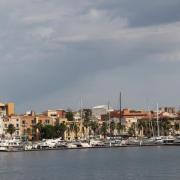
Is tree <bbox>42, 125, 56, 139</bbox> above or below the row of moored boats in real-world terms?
above

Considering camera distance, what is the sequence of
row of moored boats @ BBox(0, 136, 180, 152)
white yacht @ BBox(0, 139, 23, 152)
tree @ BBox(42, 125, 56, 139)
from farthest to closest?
tree @ BBox(42, 125, 56, 139) < row of moored boats @ BBox(0, 136, 180, 152) < white yacht @ BBox(0, 139, 23, 152)

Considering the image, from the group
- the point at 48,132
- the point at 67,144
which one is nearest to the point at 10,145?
the point at 67,144

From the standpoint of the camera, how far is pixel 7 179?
8894 centimetres

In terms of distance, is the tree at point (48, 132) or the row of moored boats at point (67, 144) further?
the tree at point (48, 132)

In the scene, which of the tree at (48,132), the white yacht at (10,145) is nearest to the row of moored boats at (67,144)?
the white yacht at (10,145)

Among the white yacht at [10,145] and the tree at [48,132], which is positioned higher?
the tree at [48,132]

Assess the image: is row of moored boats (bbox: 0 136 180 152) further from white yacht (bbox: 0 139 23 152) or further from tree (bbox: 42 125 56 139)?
tree (bbox: 42 125 56 139)

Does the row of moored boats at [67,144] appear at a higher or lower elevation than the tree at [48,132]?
lower

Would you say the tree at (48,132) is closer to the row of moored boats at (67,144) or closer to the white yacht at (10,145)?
the row of moored boats at (67,144)

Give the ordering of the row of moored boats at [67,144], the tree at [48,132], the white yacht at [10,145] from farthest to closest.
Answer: the tree at [48,132] < the row of moored boats at [67,144] < the white yacht at [10,145]

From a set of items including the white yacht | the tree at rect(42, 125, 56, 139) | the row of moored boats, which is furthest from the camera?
the tree at rect(42, 125, 56, 139)

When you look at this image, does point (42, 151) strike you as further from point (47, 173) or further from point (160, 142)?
point (47, 173)

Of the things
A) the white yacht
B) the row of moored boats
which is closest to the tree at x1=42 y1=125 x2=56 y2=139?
the row of moored boats

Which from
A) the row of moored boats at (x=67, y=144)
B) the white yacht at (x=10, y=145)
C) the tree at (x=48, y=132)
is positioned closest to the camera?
the white yacht at (x=10, y=145)
